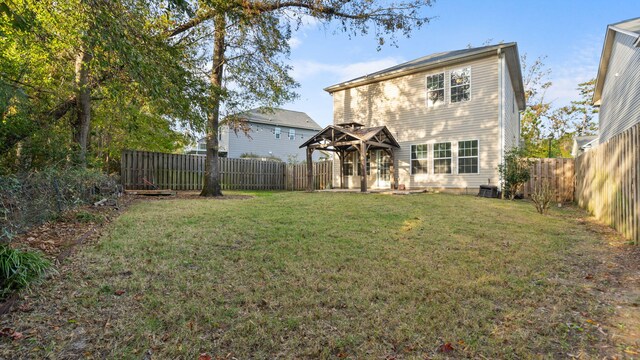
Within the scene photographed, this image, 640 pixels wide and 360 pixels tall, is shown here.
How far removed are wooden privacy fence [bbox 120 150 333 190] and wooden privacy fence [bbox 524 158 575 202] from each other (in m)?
9.58

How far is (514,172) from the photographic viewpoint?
11.4 metres

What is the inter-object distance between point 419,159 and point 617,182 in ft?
29.6

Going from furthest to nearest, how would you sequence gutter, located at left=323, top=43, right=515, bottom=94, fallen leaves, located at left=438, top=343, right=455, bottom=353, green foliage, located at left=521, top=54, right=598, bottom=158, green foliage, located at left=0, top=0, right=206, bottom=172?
1. green foliage, located at left=521, top=54, right=598, bottom=158
2. gutter, located at left=323, top=43, right=515, bottom=94
3. green foliage, located at left=0, top=0, right=206, bottom=172
4. fallen leaves, located at left=438, top=343, right=455, bottom=353

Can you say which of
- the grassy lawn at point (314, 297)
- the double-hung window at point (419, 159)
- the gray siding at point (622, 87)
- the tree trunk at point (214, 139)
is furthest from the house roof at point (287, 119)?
the grassy lawn at point (314, 297)

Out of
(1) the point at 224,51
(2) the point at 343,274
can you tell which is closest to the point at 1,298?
(2) the point at 343,274

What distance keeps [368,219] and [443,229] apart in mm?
1482

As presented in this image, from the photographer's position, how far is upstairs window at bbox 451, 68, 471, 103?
13320 millimetres

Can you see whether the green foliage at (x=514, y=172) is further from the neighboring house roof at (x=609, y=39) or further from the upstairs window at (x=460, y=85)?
the neighboring house roof at (x=609, y=39)

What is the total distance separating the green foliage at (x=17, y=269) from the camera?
2.80 metres

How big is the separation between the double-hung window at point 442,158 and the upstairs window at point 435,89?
6.27ft

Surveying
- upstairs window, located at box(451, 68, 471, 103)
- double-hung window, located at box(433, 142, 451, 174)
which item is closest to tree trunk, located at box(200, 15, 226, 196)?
double-hung window, located at box(433, 142, 451, 174)

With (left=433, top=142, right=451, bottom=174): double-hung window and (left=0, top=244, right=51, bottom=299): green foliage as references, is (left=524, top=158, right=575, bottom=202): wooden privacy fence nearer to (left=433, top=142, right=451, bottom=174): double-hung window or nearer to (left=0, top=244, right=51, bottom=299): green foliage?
(left=433, top=142, right=451, bottom=174): double-hung window

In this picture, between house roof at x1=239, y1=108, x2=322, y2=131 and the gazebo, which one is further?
house roof at x1=239, y1=108, x2=322, y2=131

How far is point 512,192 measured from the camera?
11711 mm
